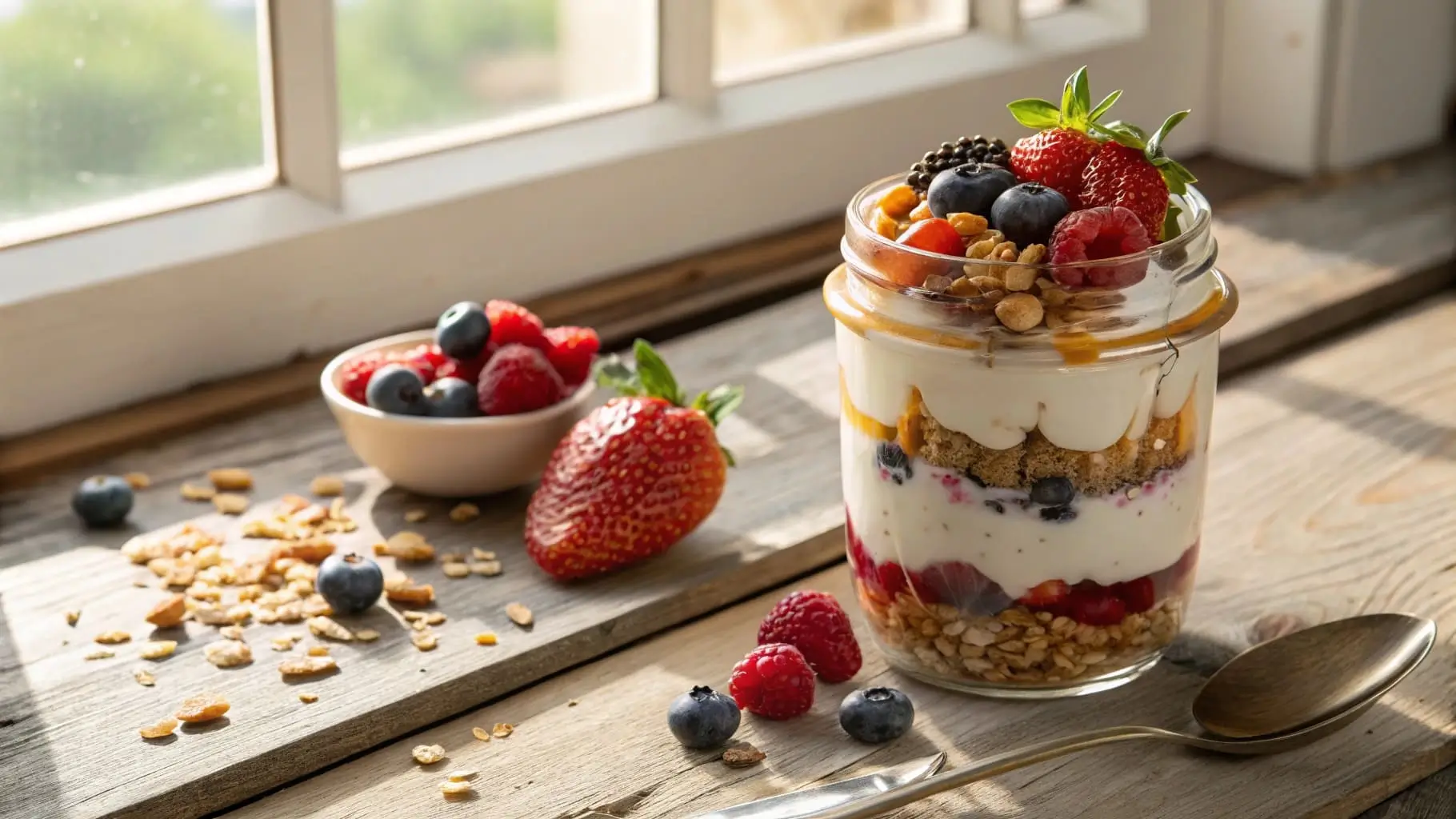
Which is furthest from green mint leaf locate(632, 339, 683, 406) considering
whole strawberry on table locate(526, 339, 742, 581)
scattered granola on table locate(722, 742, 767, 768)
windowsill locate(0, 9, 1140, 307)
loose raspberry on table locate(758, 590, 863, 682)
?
windowsill locate(0, 9, 1140, 307)

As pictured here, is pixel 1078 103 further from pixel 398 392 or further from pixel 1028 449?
pixel 398 392

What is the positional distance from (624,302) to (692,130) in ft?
0.66

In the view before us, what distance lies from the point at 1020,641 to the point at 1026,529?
0.28 ft

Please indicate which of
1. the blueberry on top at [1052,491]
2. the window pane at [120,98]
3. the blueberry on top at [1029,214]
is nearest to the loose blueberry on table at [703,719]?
the blueberry on top at [1052,491]

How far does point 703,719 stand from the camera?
0.98 metres

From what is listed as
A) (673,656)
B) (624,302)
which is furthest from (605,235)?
(673,656)

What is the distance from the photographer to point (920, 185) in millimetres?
1035

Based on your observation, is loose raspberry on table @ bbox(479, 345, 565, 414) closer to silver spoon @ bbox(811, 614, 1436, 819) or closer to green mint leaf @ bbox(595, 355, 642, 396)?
green mint leaf @ bbox(595, 355, 642, 396)

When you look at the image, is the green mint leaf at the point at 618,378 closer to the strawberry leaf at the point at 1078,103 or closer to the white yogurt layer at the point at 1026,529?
the white yogurt layer at the point at 1026,529

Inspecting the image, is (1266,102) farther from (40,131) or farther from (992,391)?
(40,131)

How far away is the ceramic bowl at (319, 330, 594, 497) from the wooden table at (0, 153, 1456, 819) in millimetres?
30

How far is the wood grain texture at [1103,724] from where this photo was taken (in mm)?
944

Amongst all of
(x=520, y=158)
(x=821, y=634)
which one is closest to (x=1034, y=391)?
(x=821, y=634)

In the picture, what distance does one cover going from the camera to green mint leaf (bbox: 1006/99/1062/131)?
1002 millimetres
